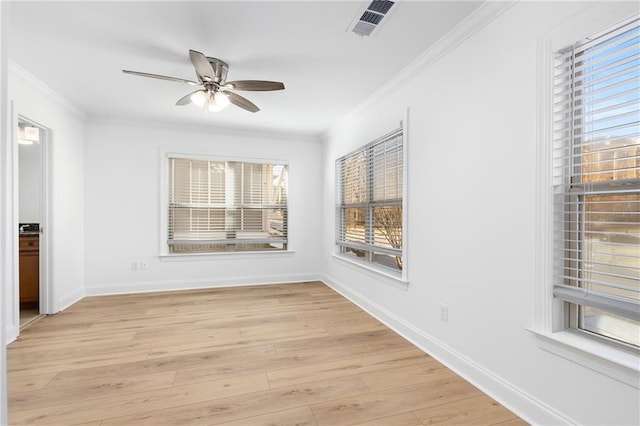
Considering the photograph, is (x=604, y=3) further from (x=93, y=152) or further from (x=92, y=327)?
(x=93, y=152)

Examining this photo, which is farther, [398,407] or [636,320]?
[398,407]

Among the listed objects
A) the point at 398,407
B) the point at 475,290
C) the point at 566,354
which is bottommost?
the point at 398,407

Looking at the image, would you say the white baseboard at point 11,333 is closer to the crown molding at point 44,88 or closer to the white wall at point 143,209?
the white wall at point 143,209

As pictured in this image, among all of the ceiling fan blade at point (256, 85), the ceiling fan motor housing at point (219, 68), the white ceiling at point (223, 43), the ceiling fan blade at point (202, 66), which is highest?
the white ceiling at point (223, 43)

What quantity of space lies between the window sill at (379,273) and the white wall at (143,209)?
4.57ft

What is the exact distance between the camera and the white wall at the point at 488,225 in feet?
5.38

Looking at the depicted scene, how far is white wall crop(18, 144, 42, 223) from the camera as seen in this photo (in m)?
4.14

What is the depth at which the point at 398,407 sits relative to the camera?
187cm

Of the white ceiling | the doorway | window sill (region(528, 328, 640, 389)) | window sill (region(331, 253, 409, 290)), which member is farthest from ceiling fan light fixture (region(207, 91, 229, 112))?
window sill (region(528, 328, 640, 389))

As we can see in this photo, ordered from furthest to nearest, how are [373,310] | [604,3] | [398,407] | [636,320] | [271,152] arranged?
[271,152] → [373,310] → [398,407] → [604,3] → [636,320]

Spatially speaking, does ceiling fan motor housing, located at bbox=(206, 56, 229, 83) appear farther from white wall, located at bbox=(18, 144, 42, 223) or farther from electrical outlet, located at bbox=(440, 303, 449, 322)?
white wall, located at bbox=(18, 144, 42, 223)

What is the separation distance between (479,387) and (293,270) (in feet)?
11.2

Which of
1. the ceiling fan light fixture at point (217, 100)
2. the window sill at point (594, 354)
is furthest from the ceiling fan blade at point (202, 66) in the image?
the window sill at point (594, 354)

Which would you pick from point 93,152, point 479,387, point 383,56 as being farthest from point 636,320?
point 93,152
